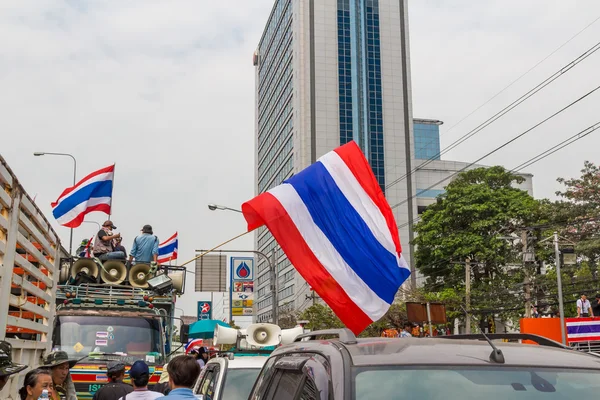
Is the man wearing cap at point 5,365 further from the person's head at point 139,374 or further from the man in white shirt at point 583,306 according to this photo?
the man in white shirt at point 583,306

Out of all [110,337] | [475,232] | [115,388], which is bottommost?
[115,388]

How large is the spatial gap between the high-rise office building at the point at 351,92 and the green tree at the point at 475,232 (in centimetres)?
3675

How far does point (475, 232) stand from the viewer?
5241 cm

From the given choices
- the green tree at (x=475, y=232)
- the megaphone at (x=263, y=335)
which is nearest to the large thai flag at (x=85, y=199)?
the megaphone at (x=263, y=335)

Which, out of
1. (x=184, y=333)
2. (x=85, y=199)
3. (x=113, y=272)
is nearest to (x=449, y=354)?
(x=184, y=333)

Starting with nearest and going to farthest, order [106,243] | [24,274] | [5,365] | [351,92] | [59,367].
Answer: [5,365] → [59,367] → [24,274] → [106,243] → [351,92]

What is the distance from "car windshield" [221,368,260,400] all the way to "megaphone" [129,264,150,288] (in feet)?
22.3

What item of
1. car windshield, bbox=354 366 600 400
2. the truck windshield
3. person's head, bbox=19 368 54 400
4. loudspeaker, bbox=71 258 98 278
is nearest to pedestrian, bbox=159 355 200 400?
person's head, bbox=19 368 54 400

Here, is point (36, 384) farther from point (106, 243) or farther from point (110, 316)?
point (106, 243)

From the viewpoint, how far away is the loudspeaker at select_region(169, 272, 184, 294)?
49.4ft

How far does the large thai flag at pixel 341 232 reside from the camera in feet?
30.4

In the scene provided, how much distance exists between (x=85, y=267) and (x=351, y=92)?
8521 cm

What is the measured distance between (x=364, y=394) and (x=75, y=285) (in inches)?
473

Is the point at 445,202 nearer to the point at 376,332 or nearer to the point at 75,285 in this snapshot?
the point at 376,332
